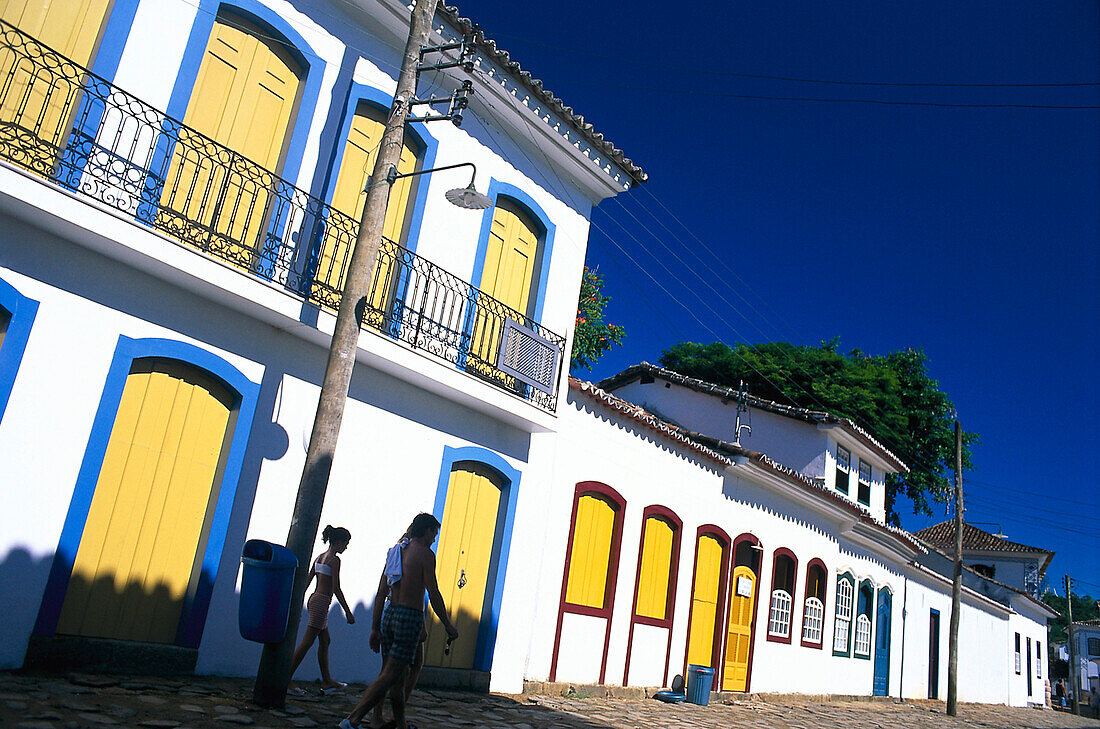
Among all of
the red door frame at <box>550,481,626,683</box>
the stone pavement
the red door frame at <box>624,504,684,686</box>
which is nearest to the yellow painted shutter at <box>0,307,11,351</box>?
the stone pavement

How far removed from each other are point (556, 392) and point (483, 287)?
63.0 inches

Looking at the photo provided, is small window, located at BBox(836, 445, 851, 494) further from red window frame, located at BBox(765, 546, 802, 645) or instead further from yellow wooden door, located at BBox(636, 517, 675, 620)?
yellow wooden door, located at BBox(636, 517, 675, 620)

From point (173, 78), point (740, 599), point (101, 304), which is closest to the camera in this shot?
point (101, 304)

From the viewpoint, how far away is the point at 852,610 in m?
18.8

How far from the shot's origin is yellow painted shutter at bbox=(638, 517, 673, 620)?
39.7ft

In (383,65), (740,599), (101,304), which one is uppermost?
(383,65)

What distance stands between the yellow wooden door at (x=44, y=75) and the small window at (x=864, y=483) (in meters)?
19.9

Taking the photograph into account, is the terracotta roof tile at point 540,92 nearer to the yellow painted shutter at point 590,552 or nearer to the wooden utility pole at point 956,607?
the yellow painted shutter at point 590,552

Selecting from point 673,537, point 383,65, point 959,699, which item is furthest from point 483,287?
point 959,699

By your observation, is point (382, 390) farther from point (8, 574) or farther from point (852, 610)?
point (852, 610)

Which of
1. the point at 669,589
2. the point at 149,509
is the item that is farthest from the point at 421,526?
the point at 669,589

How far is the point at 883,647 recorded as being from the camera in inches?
808

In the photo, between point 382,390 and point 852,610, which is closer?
point 382,390

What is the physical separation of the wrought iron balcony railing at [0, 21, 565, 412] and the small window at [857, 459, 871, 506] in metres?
14.9
